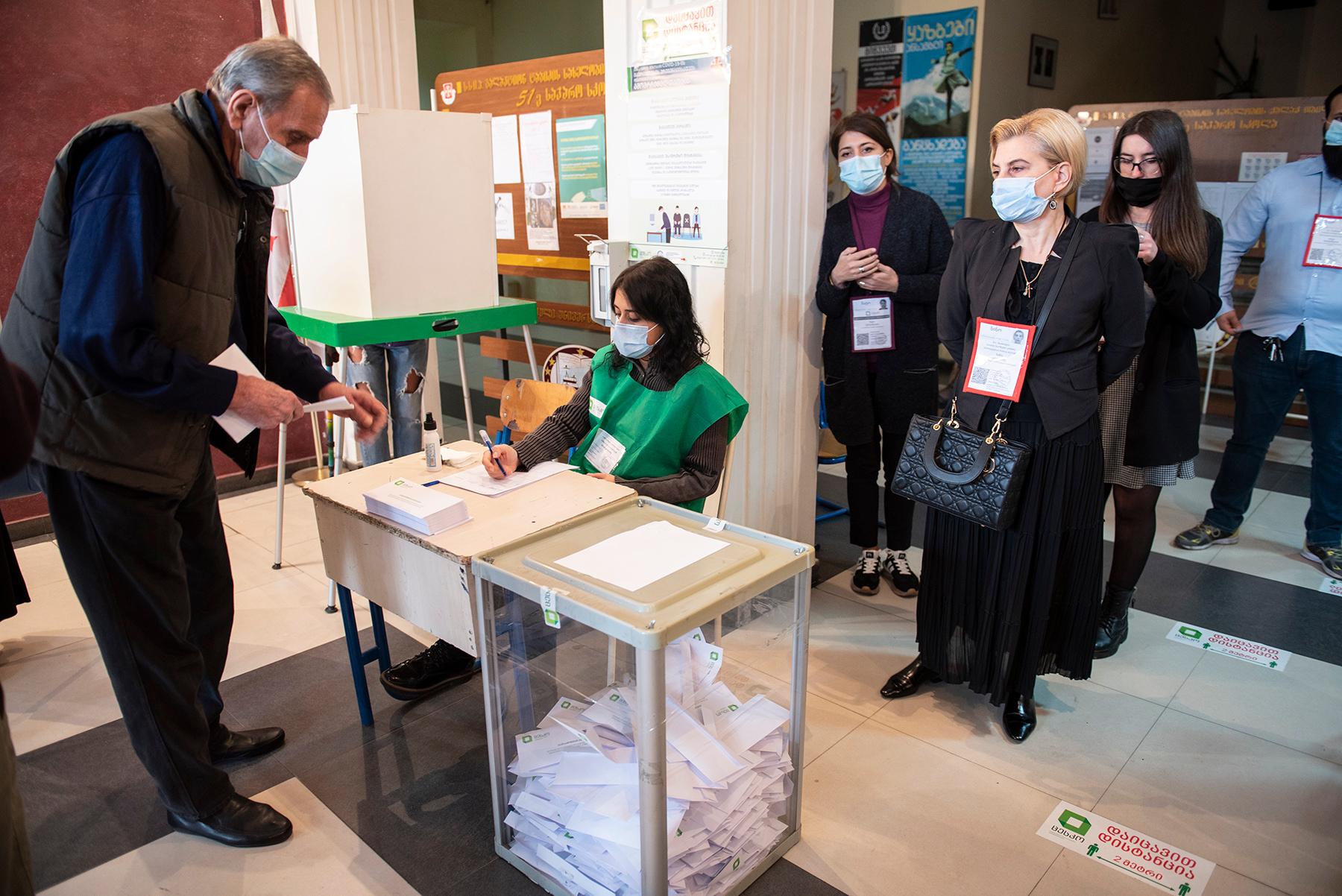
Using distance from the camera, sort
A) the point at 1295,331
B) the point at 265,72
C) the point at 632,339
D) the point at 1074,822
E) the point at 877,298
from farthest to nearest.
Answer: the point at 1295,331 → the point at 877,298 → the point at 632,339 → the point at 1074,822 → the point at 265,72

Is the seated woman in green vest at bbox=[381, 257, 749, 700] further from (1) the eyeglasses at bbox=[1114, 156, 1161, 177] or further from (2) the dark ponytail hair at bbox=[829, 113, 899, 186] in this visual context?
(1) the eyeglasses at bbox=[1114, 156, 1161, 177]

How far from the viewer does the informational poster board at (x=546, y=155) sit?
152 inches

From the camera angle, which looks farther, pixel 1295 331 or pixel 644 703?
pixel 1295 331

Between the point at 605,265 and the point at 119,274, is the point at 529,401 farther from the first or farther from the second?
the point at 119,274

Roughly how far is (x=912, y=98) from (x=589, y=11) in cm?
409

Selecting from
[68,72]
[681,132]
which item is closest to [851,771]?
[681,132]

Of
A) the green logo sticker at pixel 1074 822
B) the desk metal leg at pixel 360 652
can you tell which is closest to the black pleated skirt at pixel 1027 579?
the green logo sticker at pixel 1074 822

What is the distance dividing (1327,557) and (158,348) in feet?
12.6

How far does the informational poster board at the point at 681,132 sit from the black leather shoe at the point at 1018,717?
1462 millimetres

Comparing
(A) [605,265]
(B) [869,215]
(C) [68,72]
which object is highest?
(C) [68,72]

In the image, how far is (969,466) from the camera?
7.24 feet

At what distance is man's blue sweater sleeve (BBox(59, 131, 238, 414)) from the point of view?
5.14 ft

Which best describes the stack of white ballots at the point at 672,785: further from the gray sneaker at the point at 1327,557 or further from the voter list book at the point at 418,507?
the gray sneaker at the point at 1327,557

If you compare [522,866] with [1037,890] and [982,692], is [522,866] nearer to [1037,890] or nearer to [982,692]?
[1037,890]
